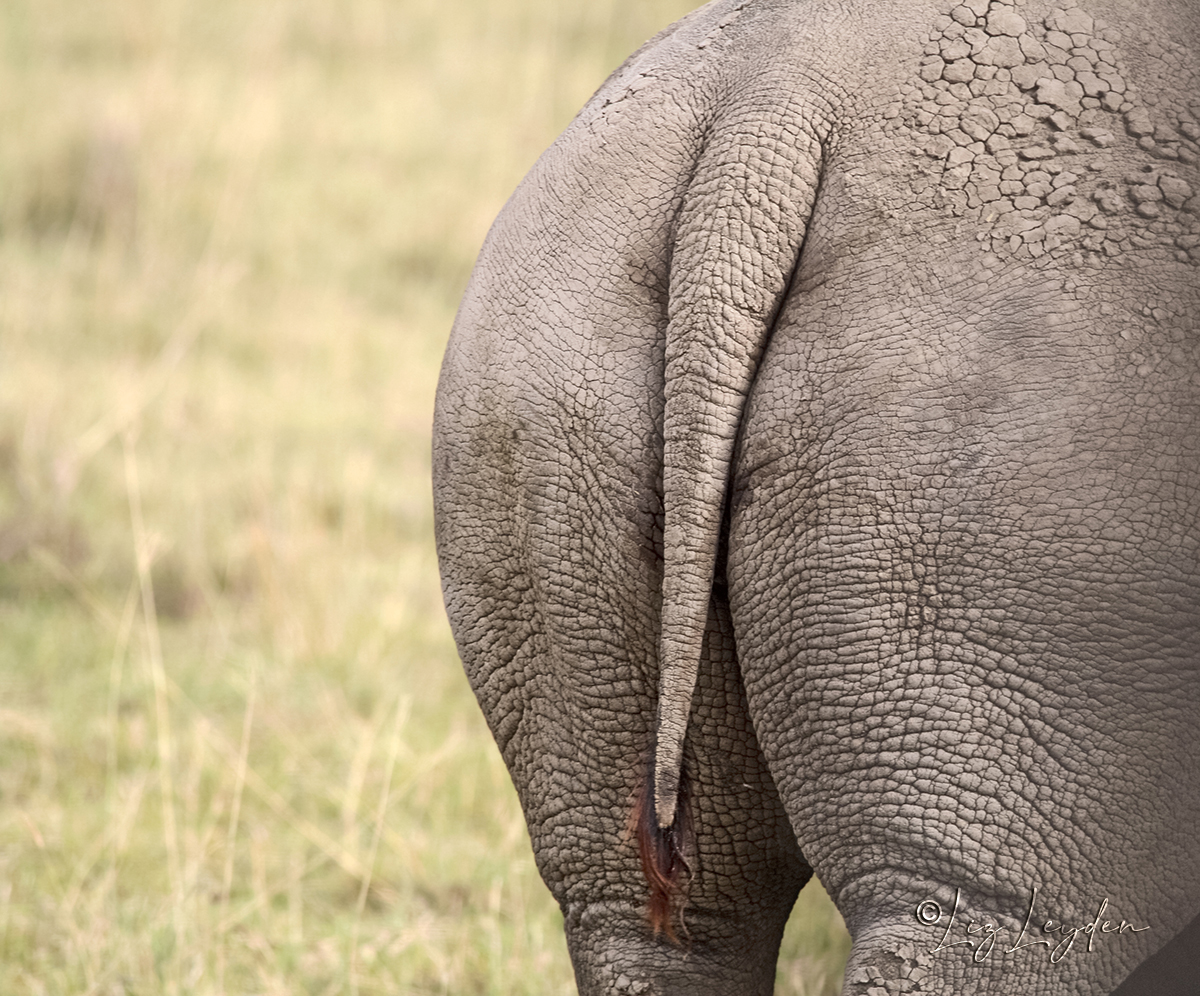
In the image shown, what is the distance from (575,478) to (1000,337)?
465 mm

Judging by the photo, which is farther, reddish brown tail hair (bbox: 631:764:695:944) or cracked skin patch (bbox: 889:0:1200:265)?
reddish brown tail hair (bbox: 631:764:695:944)

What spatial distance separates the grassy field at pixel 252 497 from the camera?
106 inches

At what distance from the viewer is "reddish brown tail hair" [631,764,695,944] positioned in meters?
1.50

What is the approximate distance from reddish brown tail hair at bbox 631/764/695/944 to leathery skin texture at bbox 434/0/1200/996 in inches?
0.4

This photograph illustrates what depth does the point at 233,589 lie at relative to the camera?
4.46m

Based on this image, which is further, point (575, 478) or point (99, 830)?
point (99, 830)

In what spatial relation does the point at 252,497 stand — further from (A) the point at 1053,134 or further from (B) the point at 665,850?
(A) the point at 1053,134

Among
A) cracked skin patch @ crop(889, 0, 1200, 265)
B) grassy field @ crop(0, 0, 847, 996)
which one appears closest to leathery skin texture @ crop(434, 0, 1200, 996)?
cracked skin patch @ crop(889, 0, 1200, 265)

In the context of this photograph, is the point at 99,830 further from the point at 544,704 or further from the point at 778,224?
the point at 778,224

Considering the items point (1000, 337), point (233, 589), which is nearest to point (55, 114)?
point (233, 589)

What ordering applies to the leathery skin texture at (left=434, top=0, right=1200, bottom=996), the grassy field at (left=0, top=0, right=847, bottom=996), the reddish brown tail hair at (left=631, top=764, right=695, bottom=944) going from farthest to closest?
the grassy field at (left=0, top=0, right=847, bottom=996) → the reddish brown tail hair at (left=631, top=764, right=695, bottom=944) → the leathery skin texture at (left=434, top=0, right=1200, bottom=996)

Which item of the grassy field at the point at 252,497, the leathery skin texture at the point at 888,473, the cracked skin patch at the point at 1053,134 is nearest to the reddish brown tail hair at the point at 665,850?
the leathery skin texture at the point at 888,473

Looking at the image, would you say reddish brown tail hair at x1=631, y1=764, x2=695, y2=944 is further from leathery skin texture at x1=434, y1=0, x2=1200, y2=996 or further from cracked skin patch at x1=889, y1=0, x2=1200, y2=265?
cracked skin patch at x1=889, y1=0, x2=1200, y2=265

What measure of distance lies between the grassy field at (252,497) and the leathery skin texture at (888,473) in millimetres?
1146
